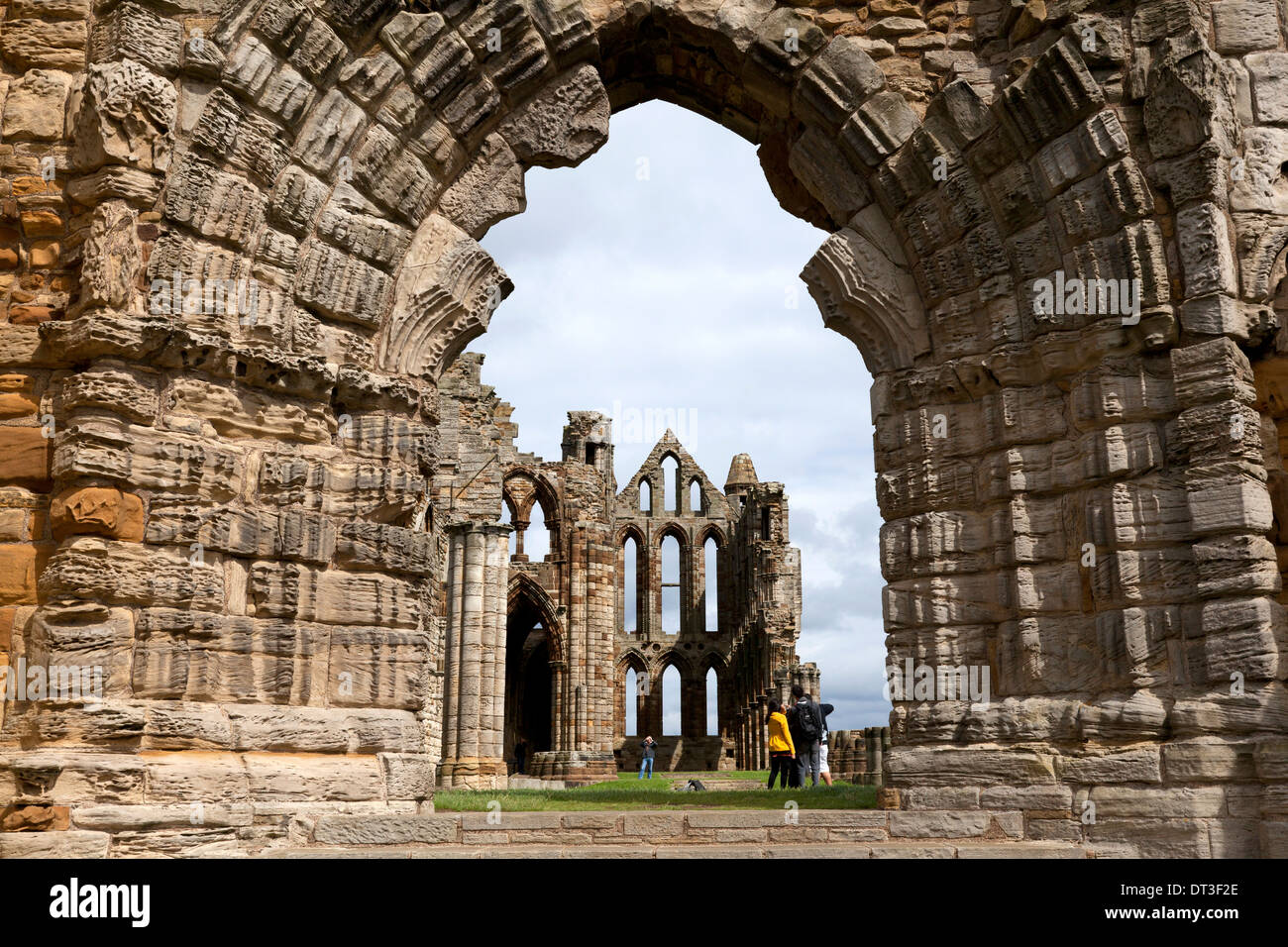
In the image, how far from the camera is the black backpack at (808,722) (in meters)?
13.9

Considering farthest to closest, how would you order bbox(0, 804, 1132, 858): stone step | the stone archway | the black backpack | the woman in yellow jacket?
the stone archway < the woman in yellow jacket < the black backpack < bbox(0, 804, 1132, 858): stone step

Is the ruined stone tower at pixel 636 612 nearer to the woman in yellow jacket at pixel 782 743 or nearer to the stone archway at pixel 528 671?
the stone archway at pixel 528 671

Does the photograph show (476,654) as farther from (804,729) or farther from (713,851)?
(713,851)

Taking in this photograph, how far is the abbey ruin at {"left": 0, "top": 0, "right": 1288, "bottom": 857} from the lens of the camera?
637cm

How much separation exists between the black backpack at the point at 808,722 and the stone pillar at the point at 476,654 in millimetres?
9108

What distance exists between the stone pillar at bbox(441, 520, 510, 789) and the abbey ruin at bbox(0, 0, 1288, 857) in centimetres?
1502

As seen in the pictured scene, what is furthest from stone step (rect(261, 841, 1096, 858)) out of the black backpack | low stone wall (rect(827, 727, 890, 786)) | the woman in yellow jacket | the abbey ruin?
low stone wall (rect(827, 727, 890, 786))

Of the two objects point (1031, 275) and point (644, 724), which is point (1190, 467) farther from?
point (644, 724)

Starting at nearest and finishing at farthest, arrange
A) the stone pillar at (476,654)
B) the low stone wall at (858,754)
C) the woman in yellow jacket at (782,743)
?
the woman in yellow jacket at (782,743), the low stone wall at (858,754), the stone pillar at (476,654)

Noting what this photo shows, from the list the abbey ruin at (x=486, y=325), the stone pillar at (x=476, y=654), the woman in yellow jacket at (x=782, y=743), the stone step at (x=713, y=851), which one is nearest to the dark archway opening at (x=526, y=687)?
the stone pillar at (x=476, y=654)

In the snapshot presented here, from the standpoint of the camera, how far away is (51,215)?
22.1 feet

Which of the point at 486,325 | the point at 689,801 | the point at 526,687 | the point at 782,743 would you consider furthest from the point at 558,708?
the point at 486,325

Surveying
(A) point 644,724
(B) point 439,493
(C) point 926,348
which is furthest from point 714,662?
(C) point 926,348

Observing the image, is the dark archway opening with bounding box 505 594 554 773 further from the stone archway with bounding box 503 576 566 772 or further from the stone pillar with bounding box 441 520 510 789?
the stone pillar with bounding box 441 520 510 789
